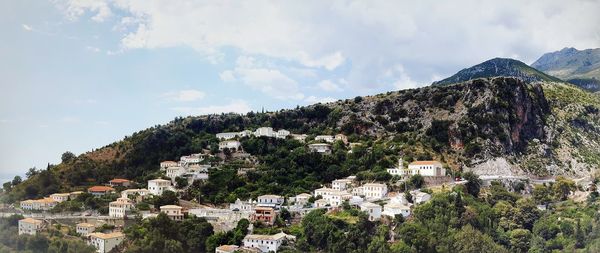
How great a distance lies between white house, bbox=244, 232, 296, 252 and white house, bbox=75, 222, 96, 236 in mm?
5456

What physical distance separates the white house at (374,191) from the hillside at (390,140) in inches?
69.6

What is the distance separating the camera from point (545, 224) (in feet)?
78.9

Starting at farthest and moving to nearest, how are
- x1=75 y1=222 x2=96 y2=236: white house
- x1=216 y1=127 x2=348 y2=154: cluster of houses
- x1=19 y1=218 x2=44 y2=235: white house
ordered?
x1=216 y1=127 x2=348 y2=154: cluster of houses → x1=75 y1=222 x2=96 y2=236: white house → x1=19 y1=218 x2=44 y2=235: white house

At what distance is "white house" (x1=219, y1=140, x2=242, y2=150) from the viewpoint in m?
34.9

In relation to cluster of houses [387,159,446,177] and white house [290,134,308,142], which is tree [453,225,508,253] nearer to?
cluster of houses [387,159,446,177]

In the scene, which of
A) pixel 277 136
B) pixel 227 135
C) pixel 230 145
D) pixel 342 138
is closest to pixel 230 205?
pixel 230 145

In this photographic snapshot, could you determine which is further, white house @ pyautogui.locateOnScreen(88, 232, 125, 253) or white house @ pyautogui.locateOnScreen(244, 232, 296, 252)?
white house @ pyautogui.locateOnScreen(244, 232, 296, 252)

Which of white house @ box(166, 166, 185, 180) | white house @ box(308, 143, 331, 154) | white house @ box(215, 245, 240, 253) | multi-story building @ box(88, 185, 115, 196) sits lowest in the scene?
white house @ box(215, 245, 240, 253)

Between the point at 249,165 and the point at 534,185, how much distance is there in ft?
46.3

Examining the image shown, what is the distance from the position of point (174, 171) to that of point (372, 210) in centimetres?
1078

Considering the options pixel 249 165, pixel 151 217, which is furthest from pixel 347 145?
pixel 151 217

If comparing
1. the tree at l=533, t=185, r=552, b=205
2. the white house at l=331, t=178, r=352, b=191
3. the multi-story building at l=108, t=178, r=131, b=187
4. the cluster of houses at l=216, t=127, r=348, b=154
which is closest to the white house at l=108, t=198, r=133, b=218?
the multi-story building at l=108, t=178, r=131, b=187

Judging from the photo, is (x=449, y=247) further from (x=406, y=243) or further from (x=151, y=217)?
(x=151, y=217)

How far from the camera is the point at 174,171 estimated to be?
30.2 m
